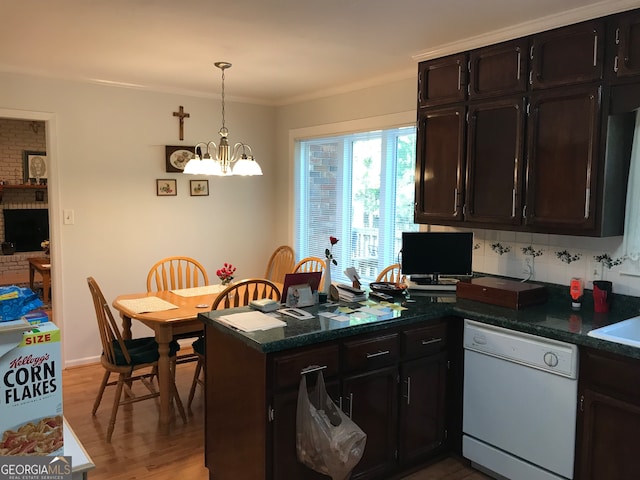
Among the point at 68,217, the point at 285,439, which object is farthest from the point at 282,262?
the point at 285,439

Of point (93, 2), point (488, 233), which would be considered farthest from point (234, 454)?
point (93, 2)

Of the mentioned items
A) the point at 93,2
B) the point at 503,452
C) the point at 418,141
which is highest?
the point at 93,2

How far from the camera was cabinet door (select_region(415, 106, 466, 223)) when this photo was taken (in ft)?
10.1

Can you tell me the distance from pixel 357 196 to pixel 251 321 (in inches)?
90.8

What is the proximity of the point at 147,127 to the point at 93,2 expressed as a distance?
6.90ft

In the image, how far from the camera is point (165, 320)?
10.1ft

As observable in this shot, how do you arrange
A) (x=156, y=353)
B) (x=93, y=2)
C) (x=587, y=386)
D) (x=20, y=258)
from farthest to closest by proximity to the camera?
1. (x=20, y=258)
2. (x=156, y=353)
3. (x=93, y=2)
4. (x=587, y=386)

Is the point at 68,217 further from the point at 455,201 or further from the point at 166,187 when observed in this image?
the point at 455,201

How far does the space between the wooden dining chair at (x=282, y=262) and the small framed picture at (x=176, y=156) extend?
1.19 m

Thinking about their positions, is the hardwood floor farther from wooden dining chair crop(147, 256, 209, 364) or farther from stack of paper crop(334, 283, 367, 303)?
stack of paper crop(334, 283, 367, 303)

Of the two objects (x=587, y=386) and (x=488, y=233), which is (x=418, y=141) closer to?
(x=488, y=233)

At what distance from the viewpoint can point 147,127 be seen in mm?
4508

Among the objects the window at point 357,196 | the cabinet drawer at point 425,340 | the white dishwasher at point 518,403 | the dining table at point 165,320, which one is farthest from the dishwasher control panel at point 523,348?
the dining table at point 165,320

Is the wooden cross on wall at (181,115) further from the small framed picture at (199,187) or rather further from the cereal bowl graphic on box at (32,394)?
the cereal bowl graphic on box at (32,394)
